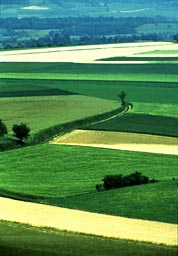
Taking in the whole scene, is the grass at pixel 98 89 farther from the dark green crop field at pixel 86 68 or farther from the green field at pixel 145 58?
the green field at pixel 145 58

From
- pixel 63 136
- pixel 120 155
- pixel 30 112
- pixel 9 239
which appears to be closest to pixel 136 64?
pixel 30 112

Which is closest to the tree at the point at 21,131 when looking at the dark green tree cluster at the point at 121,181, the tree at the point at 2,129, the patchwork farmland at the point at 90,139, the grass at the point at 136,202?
the patchwork farmland at the point at 90,139

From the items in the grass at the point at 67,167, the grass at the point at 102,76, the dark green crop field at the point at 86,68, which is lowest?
the grass at the point at 67,167

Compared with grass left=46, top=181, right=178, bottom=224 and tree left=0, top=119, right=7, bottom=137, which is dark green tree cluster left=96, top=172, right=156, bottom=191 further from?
tree left=0, top=119, right=7, bottom=137

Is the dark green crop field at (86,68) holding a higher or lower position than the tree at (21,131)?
higher

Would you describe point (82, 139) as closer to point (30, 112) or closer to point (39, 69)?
point (30, 112)

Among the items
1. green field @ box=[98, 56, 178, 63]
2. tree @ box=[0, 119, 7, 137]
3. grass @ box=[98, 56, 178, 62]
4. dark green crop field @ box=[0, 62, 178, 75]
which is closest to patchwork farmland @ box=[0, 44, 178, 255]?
dark green crop field @ box=[0, 62, 178, 75]

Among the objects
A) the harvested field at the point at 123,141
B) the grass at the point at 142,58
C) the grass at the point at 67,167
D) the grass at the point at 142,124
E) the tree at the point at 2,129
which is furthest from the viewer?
the grass at the point at 142,58
